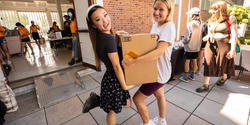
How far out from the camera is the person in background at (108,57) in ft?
3.42

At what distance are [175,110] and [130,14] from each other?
11.2ft

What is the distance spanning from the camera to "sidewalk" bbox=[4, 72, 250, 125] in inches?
75.3

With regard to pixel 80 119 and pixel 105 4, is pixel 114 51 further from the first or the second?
pixel 105 4

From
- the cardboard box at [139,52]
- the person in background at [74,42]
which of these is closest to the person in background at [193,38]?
the cardboard box at [139,52]

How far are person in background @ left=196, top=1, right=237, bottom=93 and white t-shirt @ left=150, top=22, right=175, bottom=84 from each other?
167 cm

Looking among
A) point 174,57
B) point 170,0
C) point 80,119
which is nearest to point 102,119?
point 80,119

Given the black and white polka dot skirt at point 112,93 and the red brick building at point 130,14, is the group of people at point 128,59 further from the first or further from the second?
the red brick building at point 130,14

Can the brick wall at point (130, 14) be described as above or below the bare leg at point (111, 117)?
above

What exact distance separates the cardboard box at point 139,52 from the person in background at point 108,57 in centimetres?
10

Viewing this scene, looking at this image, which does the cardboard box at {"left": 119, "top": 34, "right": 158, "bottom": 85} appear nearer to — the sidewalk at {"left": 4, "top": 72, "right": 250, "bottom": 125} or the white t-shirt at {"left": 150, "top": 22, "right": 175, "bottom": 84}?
the white t-shirt at {"left": 150, "top": 22, "right": 175, "bottom": 84}

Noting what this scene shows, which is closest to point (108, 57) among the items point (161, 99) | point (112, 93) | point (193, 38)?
point (112, 93)

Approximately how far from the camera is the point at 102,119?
1987mm

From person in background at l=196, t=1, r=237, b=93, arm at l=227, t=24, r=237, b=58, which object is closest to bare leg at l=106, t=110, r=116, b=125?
person in background at l=196, t=1, r=237, b=93

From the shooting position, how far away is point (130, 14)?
4262mm
